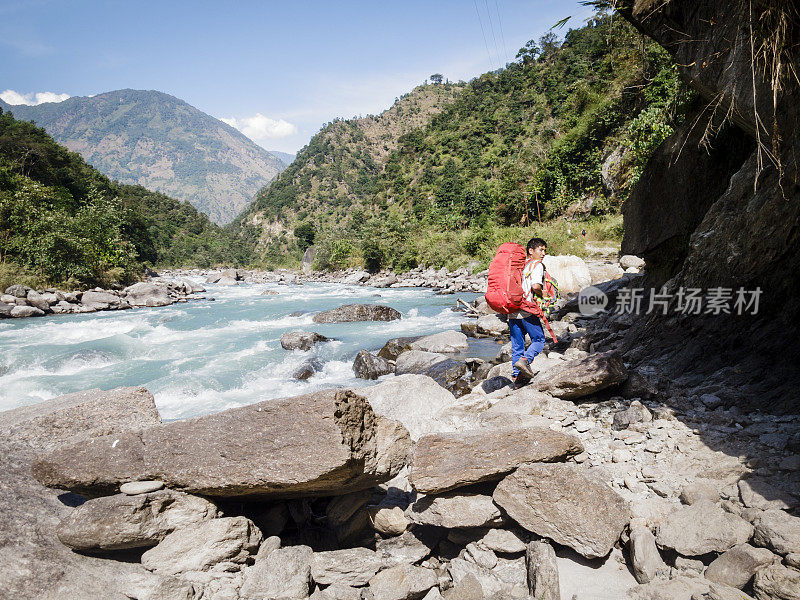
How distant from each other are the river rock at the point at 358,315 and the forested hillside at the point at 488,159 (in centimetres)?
1185

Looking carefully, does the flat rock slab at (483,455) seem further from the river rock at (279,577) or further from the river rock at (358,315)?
the river rock at (358,315)

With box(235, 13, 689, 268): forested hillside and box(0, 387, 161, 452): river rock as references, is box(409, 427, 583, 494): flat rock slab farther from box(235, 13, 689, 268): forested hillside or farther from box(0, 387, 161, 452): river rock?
box(235, 13, 689, 268): forested hillside

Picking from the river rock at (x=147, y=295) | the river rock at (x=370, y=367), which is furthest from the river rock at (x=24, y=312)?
the river rock at (x=370, y=367)

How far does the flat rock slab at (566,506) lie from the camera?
2.94 metres

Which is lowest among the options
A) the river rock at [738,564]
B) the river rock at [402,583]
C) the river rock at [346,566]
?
the river rock at [346,566]

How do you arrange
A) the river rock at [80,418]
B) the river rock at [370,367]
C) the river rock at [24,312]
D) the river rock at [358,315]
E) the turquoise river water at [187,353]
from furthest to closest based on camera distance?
the river rock at [24,312] → the river rock at [358,315] → the river rock at [370,367] → the turquoise river water at [187,353] → the river rock at [80,418]

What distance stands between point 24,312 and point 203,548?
78.2ft

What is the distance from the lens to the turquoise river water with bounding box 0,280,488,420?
955cm

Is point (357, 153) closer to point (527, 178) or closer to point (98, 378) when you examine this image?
point (527, 178)

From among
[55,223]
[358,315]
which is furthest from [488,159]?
[55,223]

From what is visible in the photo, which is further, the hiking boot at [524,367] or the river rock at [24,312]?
the river rock at [24,312]

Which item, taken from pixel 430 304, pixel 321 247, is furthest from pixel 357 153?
pixel 430 304

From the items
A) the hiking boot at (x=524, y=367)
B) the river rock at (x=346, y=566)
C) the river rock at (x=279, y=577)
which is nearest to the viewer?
the river rock at (x=279, y=577)

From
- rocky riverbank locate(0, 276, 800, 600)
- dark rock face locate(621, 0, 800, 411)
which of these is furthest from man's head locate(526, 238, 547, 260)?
rocky riverbank locate(0, 276, 800, 600)
